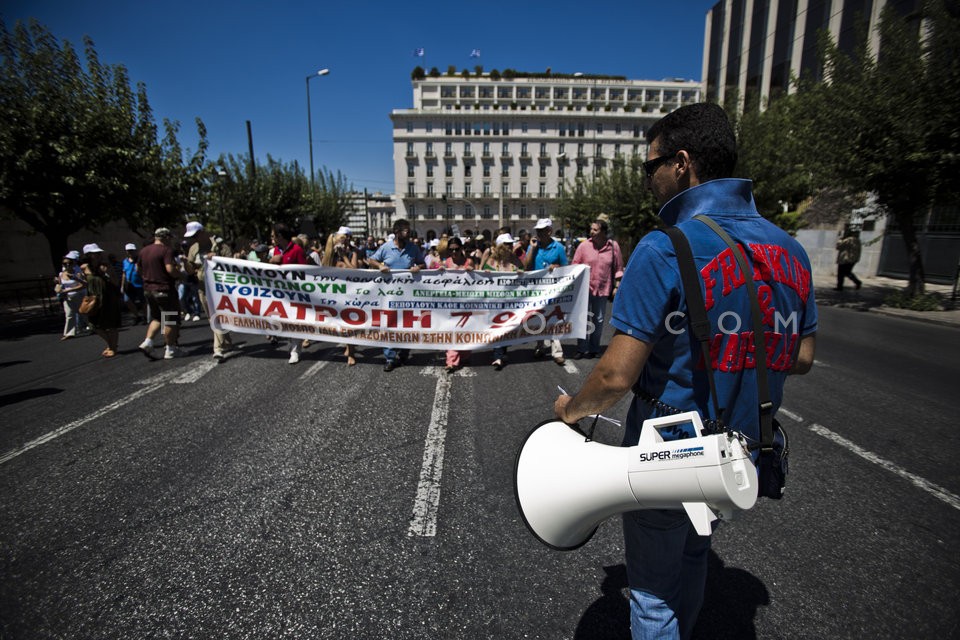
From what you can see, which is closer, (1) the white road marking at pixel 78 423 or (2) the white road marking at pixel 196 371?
(1) the white road marking at pixel 78 423

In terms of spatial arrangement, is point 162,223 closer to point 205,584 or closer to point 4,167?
point 4,167

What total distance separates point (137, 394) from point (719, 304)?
6296 mm

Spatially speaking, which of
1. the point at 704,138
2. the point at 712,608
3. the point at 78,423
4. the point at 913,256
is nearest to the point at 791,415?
the point at 712,608

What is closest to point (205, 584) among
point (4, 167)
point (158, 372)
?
point (158, 372)

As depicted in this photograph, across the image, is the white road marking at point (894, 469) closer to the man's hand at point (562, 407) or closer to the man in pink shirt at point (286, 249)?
the man's hand at point (562, 407)

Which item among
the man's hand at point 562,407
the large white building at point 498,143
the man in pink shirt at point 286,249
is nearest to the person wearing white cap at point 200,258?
the man in pink shirt at point 286,249

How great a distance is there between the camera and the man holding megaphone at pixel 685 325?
130cm

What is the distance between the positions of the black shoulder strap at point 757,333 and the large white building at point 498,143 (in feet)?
270

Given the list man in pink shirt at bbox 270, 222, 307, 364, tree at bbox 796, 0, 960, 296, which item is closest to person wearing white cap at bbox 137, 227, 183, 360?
man in pink shirt at bbox 270, 222, 307, 364

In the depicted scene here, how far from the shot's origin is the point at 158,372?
6406mm

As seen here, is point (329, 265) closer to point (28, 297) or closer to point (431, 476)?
point (431, 476)

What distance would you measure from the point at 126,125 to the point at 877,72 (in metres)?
19.5

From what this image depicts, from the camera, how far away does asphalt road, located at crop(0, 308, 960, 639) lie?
2121 mm

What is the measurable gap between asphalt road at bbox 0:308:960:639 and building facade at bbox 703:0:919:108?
77.1 ft
